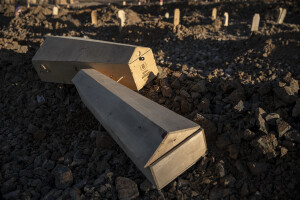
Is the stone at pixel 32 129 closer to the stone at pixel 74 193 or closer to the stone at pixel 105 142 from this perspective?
the stone at pixel 105 142

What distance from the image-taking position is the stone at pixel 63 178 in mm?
3199

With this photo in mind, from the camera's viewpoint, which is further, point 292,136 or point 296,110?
point 296,110

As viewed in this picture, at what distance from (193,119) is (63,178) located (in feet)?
6.64

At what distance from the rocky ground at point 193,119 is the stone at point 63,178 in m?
0.01

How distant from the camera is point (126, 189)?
9.55 ft

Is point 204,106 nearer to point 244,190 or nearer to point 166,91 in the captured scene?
point 166,91

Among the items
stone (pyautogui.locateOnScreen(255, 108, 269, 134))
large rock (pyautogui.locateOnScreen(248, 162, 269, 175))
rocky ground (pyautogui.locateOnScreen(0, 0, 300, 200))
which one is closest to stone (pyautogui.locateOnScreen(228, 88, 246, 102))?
rocky ground (pyautogui.locateOnScreen(0, 0, 300, 200))

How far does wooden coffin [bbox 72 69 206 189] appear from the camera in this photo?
2.60 meters

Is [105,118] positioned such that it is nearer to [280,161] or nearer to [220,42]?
[280,161]

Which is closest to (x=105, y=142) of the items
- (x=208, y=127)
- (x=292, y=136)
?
(x=208, y=127)

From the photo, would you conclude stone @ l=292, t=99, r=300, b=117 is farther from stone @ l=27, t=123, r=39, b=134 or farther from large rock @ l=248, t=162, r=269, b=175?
stone @ l=27, t=123, r=39, b=134

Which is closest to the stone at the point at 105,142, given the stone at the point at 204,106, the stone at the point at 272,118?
the stone at the point at 204,106

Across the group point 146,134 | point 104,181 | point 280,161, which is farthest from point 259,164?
point 104,181

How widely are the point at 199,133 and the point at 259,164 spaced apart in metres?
0.85
